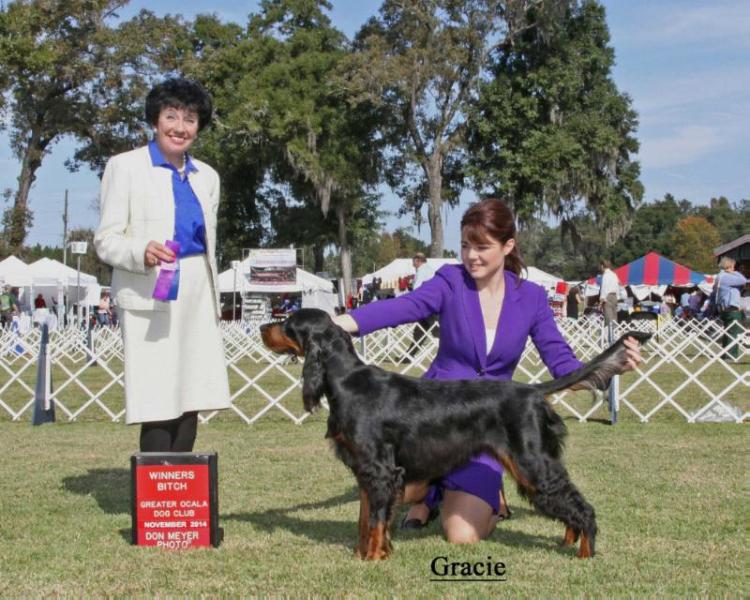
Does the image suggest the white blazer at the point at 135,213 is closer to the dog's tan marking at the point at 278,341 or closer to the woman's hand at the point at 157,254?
the woman's hand at the point at 157,254

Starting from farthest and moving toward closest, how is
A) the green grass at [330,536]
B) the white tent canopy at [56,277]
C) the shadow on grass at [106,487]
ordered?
the white tent canopy at [56,277], the shadow on grass at [106,487], the green grass at [330,536]

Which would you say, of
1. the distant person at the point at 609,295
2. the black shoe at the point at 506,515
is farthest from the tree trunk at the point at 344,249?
the black shoe at the point at 506,515

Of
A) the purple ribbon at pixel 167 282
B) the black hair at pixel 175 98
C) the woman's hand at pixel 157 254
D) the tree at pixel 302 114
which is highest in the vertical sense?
the tree at pixel 302 114

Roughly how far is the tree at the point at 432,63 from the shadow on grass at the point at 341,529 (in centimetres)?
2241

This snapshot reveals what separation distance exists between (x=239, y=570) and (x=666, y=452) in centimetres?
389

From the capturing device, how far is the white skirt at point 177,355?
3916 millimetres

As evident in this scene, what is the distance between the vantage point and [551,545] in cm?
390

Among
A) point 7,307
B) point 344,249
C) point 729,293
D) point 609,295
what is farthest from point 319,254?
point 729,293

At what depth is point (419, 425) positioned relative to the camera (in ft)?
11.9

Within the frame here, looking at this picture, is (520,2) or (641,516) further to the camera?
(520,2)

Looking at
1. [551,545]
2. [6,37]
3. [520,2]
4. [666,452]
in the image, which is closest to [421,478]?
[551,545]

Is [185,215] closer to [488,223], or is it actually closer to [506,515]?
[488,223]

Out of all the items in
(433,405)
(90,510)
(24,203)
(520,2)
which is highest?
(520,2)

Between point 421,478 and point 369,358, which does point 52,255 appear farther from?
point 421,478
